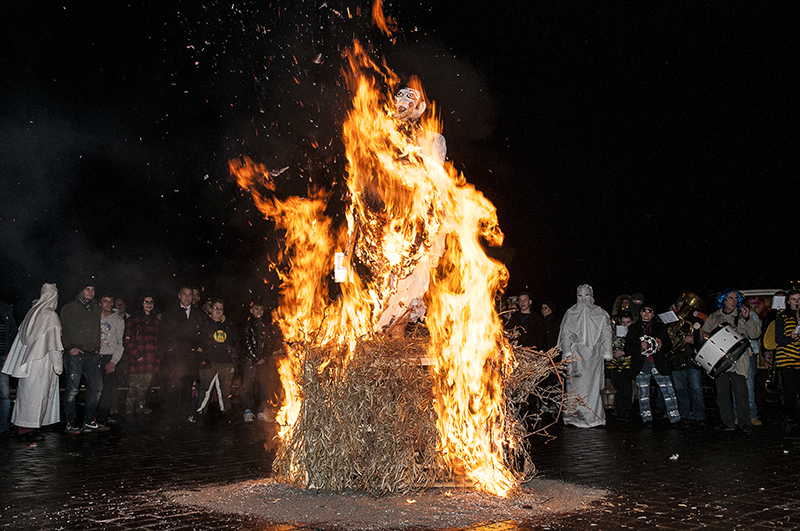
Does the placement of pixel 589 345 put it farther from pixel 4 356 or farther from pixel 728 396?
pixel 4 356

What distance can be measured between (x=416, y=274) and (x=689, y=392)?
25.1 ft

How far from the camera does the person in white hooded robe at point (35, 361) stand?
33.8 feet

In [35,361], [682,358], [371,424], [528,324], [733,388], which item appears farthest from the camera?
[528,324]

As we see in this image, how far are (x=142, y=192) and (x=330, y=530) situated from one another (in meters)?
15.4

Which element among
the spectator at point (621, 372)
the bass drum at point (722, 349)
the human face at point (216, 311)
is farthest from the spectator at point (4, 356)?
the bass drum at point (722, 349)

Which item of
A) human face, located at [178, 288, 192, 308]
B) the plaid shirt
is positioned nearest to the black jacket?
human face, located at [178, 288, 192, 308]

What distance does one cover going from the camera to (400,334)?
6492mm

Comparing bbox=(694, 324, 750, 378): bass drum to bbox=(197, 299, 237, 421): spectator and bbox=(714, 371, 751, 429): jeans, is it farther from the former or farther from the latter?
bbox=(197, 299, 237, 421): spectator

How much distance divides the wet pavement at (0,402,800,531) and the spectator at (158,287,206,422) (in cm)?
127

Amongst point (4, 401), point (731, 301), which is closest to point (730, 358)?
point (731, 301)

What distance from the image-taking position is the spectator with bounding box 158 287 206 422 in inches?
489

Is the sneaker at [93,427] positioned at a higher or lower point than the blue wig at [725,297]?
lower

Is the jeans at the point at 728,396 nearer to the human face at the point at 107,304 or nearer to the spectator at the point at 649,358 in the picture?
the spectator at the point at 649,358

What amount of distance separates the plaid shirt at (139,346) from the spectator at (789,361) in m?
9.88
